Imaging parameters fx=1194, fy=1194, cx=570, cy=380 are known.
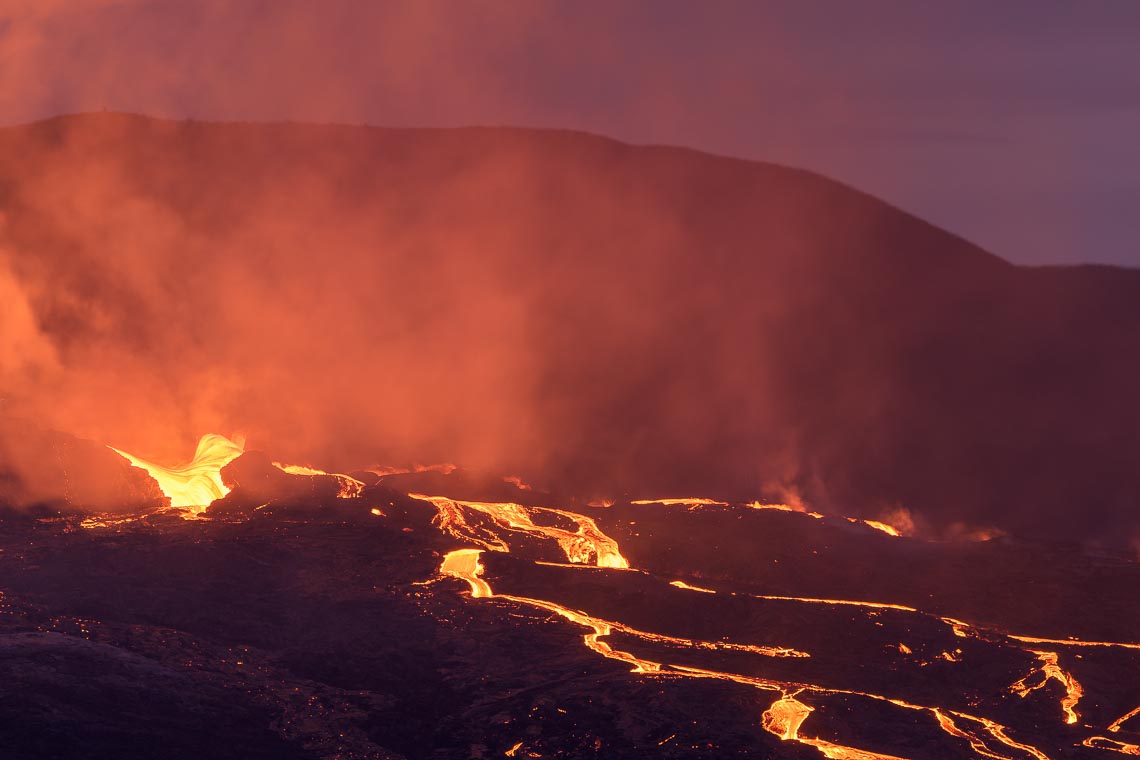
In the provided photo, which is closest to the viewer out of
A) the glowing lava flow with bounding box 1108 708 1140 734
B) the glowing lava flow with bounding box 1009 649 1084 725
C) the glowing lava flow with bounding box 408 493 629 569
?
the glowing lava flow with bounding box 1108 708 1140 734

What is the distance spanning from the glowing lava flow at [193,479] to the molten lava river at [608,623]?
26 mm

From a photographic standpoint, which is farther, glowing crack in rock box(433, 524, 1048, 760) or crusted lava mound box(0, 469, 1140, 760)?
glowing crack in rock box(433, 524, 1048, 760)

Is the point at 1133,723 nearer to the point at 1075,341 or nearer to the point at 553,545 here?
the point at 553,545

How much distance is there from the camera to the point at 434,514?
10.1 m

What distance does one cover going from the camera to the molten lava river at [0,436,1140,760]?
253 inches

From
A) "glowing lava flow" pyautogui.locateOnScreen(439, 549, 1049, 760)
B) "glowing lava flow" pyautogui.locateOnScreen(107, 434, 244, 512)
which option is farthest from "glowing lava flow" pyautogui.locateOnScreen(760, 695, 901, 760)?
"glowing lava flow" pyautogui.locateOnScreen(107, 434, 244, 512)

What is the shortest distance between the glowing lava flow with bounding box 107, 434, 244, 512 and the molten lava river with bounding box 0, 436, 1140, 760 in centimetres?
3

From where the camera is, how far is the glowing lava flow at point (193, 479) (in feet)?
34.4

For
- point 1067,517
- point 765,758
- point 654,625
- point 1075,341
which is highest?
point 1075,341

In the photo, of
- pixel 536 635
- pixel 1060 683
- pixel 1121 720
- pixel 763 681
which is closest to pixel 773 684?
pixel 763 681

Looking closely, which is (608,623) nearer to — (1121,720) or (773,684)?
(773,684)

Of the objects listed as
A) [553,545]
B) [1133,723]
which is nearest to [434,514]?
[553,545]

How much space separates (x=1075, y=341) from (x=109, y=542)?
11.5 metres

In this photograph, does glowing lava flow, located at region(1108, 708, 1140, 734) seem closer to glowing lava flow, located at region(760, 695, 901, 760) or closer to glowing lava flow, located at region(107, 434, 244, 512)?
glowing lava flow, located at region(760, 695, 901, 760)
